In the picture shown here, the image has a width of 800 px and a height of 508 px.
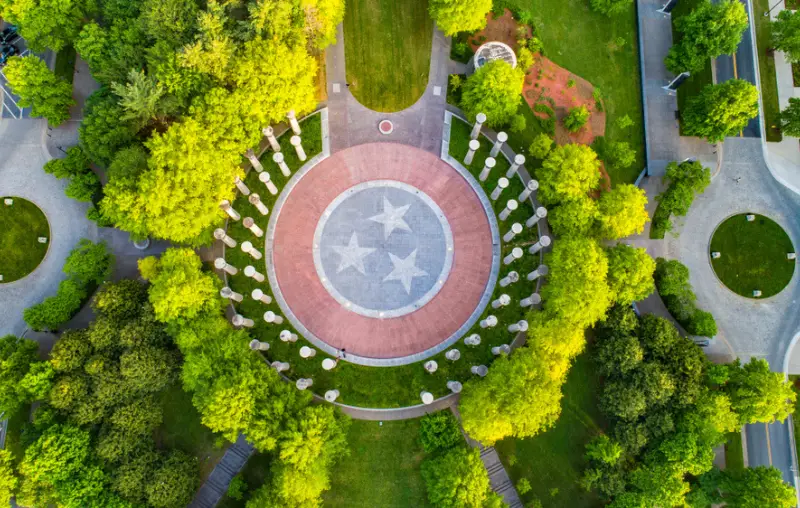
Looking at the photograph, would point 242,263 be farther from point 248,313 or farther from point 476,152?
point 476,152

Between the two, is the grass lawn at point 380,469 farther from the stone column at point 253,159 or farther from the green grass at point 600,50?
the green grass at point 600,50

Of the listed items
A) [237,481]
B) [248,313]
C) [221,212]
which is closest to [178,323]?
[248,313]

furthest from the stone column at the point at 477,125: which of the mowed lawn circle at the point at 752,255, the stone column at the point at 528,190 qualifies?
the mowed lawn circle at the point at 752,255

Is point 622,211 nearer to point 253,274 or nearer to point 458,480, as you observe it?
point 458,480

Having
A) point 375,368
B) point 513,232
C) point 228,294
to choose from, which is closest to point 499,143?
point 513,232

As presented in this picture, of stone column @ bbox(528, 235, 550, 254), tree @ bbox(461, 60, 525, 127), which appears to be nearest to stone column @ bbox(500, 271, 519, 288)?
stone column @ bbox(528, 235, 550, 254)

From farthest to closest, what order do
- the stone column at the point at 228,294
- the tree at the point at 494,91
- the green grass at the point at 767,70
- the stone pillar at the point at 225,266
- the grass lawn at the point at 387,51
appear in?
1. the green grass at the point at 767,70
2. the grass lawn at the point at 387,51
3. the tree at the point at 494,91
4. the stone pillar at the point at 225,266
5. the stone column at the point at 228,294

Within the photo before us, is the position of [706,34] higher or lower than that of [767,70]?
lower
